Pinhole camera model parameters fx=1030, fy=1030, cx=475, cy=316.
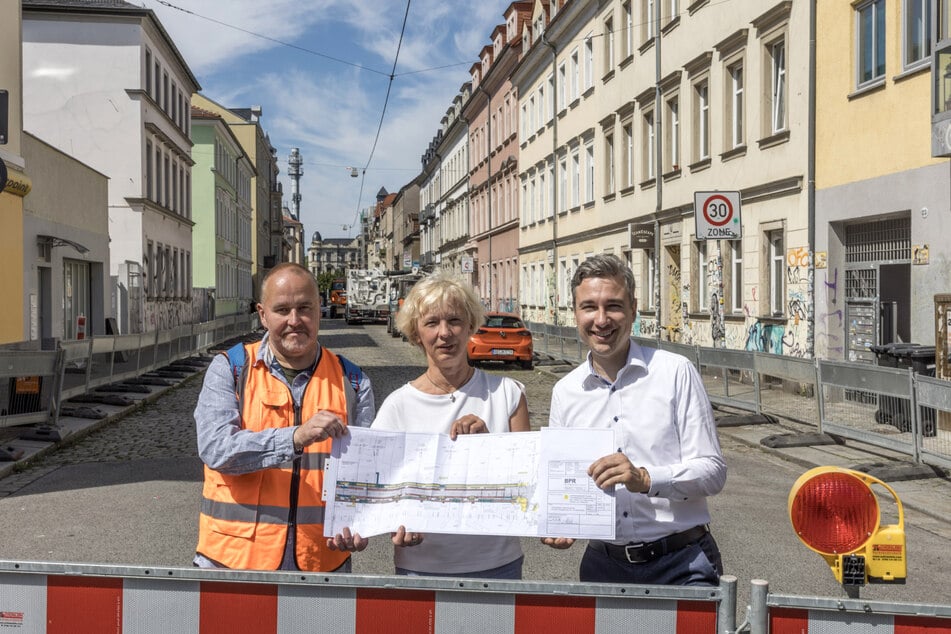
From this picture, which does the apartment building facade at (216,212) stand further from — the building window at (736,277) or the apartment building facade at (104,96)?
the building window at (736,277)

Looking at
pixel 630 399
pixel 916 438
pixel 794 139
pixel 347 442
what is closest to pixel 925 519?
pixel 916 438

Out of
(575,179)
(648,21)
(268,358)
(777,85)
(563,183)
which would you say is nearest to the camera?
(268,358)

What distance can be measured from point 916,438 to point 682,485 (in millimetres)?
8133

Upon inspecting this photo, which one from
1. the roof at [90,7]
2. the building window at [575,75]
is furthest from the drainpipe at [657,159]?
the roof at [90,7]

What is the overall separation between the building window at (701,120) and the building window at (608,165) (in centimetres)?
767

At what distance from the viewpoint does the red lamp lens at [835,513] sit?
2443mm

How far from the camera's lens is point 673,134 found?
25.4 metres

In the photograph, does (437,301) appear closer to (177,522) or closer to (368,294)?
(177,522)

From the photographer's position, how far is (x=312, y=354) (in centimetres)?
319

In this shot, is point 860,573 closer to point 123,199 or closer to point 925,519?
point 925,519

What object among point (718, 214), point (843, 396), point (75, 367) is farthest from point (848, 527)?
point (75, 367)

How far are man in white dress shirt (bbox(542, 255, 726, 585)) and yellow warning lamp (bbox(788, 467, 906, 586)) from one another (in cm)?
46

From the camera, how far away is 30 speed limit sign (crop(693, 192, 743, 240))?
14844mm

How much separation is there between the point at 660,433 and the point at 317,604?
1.08m
